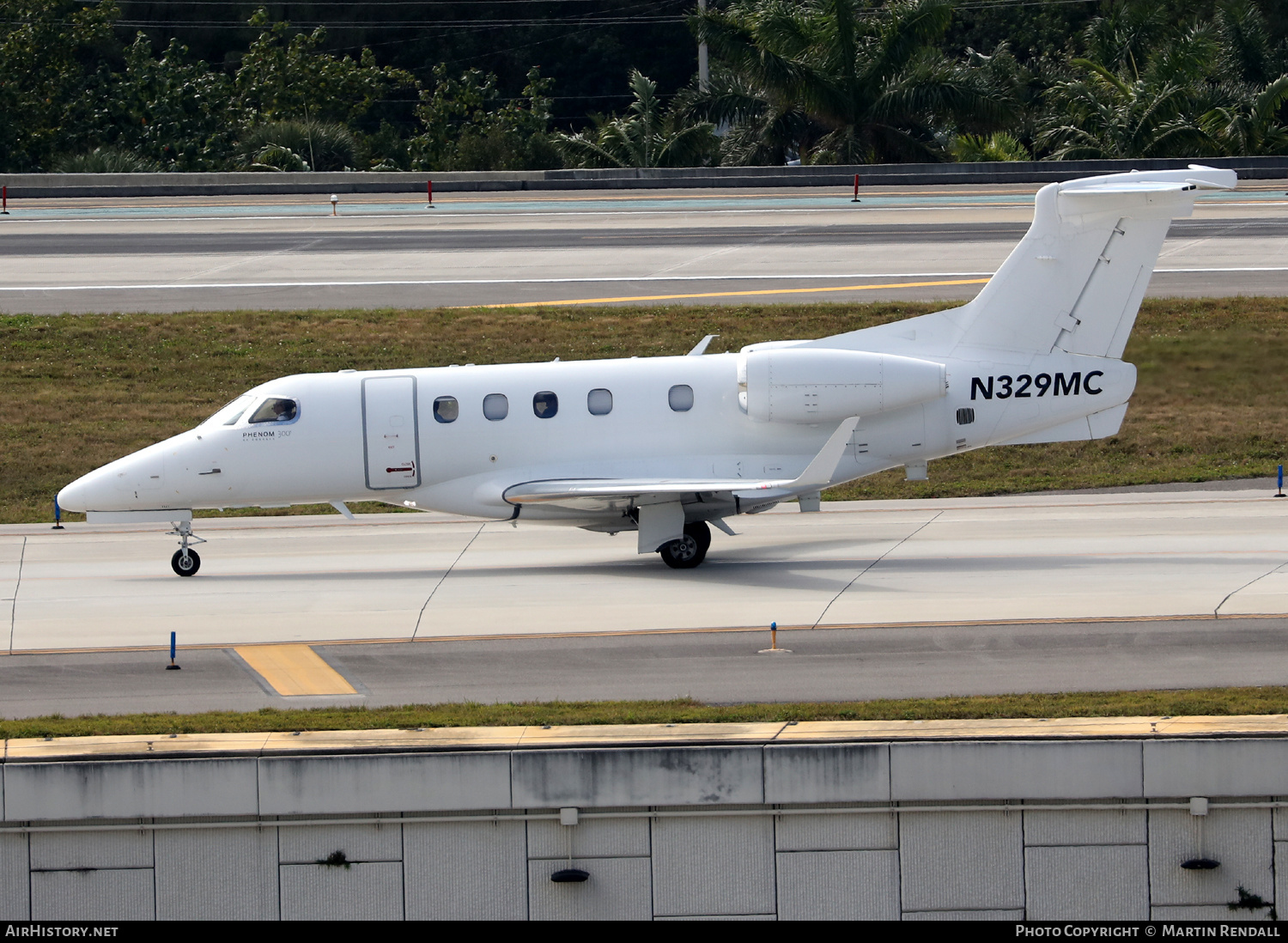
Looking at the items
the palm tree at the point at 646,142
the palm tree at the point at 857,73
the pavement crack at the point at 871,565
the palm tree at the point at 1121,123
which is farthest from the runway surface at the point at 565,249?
the pavement crack at the point at 871,565

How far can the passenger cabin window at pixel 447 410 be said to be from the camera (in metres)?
23.2

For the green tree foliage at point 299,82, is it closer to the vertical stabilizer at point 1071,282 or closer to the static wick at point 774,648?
the vertical stabilizer at point 1071,282

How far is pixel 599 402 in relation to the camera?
2316cm

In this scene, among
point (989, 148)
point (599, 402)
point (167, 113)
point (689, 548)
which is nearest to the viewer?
point (689, 548)

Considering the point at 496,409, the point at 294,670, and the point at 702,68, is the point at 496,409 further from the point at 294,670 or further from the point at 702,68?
the point at 702,68

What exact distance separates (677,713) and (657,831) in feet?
6.19

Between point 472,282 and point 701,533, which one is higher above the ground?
point 472,282

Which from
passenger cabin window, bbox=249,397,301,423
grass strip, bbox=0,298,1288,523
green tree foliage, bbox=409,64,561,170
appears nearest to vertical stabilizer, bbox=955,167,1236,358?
grass strip, bbox=0,298,1288,523

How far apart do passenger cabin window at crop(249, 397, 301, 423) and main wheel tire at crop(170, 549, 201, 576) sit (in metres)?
2.20

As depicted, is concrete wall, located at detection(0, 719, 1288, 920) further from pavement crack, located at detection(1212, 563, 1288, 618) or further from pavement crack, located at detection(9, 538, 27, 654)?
pavement crack, located at detection(9, 538, 27, 654)

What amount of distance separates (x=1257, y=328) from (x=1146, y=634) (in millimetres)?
18218

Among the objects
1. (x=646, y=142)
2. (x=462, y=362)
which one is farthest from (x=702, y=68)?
(x=462, y=362)

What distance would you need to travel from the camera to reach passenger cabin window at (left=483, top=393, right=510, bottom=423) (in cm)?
2319

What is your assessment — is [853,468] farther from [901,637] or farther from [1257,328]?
[1257,328]
